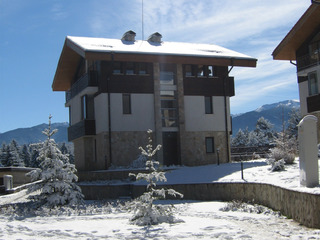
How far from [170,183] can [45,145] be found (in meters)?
5.97

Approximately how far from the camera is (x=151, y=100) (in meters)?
29.1

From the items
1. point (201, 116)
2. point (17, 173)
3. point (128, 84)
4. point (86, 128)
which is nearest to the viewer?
point (128, 84)

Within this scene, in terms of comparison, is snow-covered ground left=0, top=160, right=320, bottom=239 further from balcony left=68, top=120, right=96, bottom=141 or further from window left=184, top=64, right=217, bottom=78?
window left=184, top=64, right=217, bottom=78

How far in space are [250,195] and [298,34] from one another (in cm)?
1660

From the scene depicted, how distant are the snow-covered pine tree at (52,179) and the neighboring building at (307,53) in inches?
662

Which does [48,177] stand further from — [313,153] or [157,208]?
[313,153]

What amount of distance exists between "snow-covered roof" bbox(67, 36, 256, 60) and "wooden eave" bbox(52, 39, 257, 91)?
20 cm

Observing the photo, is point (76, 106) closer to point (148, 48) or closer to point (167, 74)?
point (148, 48)

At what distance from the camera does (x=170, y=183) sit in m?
20.1

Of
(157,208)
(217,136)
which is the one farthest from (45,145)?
(217,136)

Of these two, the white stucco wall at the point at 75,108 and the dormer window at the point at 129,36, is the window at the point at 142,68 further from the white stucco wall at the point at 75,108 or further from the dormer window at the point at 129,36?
the white stucco wall at the point at 75,108

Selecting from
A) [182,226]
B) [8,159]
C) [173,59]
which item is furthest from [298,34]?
[8,159]

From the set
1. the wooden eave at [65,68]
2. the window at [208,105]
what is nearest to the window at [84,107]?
the wooden eave at [65,68]

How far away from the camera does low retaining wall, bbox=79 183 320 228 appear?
1020cm
